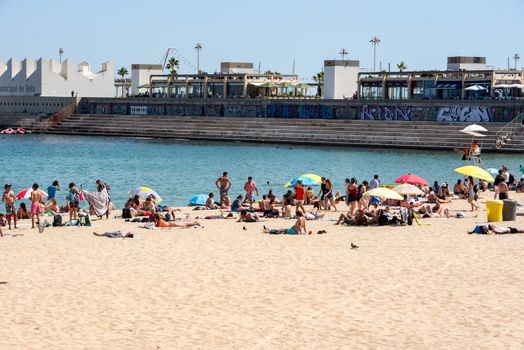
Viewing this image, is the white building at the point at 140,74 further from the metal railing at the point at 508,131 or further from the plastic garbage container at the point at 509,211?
the plastic garbage container at the point at 509,211

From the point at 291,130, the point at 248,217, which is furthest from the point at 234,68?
the point at 248,217

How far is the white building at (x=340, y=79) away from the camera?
107m

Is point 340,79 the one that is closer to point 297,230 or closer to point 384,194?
point 384,194

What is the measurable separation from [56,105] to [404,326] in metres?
102

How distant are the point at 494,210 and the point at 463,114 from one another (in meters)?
60.7

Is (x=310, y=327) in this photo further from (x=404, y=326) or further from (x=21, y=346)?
(x=21, y=346)

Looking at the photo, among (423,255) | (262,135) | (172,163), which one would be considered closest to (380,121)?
(262,135)

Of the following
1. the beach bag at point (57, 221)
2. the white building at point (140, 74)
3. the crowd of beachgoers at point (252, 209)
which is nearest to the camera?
the crowd of beachgoers at point (252, 209)

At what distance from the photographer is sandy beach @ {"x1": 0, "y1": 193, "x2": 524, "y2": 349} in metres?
14.2

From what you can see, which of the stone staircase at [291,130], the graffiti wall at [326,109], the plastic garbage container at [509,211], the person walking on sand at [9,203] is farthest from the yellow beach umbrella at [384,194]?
the graffiti wall at [326,109]

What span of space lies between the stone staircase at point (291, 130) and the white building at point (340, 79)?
11.8 meters

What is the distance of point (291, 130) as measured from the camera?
3718 inches

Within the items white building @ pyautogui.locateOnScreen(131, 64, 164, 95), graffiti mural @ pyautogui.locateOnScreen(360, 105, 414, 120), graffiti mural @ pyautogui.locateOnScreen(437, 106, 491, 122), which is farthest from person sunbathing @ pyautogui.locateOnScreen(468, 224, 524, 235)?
white building @ pyautogui.locateOnScreen(131, 64, 164, 95)

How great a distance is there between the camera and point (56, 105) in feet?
373
